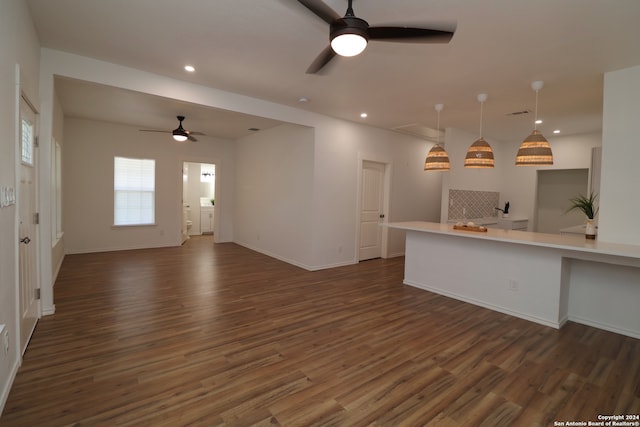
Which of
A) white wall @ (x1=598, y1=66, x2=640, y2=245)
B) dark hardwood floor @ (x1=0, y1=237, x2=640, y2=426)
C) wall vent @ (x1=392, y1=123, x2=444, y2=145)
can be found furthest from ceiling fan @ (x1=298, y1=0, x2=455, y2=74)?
wall vent @ (x1=392, y1=123, x2=444, y2=145)

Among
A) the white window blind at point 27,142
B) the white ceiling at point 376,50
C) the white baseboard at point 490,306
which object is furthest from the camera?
the white baseboard at point 490,306

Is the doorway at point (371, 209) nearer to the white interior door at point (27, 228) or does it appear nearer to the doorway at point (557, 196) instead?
the doorway at point (557, 196)

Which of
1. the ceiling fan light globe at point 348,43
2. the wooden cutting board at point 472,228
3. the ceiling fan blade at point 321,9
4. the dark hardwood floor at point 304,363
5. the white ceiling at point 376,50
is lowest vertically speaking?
the dark hardwood floor at point 304,363

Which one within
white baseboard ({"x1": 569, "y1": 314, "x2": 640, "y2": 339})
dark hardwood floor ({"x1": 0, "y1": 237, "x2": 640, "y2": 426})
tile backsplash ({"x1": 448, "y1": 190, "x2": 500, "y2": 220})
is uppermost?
tile backsplash ({"x1": 448, "y1": 190, "x2": 500, "y2": 220})

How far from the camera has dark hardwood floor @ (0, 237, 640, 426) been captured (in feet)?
6.28

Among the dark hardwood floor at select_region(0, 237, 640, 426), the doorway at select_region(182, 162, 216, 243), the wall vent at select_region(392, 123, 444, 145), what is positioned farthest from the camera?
the doorway at select_region(182, 162, 216, 243)

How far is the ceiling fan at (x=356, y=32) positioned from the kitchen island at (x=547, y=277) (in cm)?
231

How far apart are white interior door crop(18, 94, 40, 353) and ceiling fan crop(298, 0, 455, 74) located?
2470mm

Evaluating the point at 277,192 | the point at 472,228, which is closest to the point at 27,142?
the point at 277,192

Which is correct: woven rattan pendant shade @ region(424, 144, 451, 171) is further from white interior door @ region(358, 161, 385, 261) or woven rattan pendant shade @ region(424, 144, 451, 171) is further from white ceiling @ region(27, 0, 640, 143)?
white interior door @ region(358, 161, 385, 261)

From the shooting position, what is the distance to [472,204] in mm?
6520

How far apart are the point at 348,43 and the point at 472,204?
5.55m

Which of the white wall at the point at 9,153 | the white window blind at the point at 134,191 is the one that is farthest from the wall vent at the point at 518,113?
the white window blind at the point at 134,191

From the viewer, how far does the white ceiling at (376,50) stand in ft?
7.60
